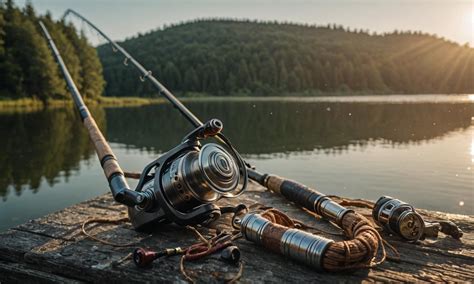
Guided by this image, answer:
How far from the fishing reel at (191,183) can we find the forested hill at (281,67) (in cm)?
9029

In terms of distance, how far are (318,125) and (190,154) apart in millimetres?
24062

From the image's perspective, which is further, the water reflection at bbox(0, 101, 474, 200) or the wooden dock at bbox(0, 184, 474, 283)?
the water reflection at bbox(0, 101, 474, 200)

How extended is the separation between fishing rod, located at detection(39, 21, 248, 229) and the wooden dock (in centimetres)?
25

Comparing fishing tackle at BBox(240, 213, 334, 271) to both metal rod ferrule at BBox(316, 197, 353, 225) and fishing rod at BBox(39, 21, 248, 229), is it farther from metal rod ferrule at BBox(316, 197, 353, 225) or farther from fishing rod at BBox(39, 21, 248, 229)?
metal rod ferrule at BBox(316, 197, 353, 225)

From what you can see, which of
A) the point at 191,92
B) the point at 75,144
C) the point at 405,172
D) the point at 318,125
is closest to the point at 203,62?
the point at 191,92

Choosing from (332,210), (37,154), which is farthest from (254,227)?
(37,154)

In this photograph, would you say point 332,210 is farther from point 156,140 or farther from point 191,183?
point 156,140

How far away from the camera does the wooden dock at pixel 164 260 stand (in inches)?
132

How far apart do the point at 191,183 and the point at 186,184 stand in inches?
1.6

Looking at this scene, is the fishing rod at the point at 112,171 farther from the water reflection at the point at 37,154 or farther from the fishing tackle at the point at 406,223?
the water reflection at the point at 37,154

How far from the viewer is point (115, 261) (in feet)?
12.1

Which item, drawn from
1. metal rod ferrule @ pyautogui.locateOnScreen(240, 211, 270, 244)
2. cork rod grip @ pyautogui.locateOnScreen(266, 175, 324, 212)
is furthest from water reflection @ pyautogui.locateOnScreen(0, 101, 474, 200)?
metal rod ferrule @ pyautogui.locateOnScreen(240, 211, 270, 244)

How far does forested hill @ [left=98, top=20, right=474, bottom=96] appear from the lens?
111 meters

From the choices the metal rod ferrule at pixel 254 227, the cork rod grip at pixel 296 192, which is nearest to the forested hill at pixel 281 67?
the cork rod grip at pixel 296 192
